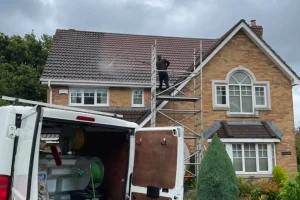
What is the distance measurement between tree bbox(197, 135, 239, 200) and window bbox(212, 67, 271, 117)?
643 cm

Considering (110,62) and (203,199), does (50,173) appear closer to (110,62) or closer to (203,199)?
(203,199)

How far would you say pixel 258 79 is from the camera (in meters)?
17.5

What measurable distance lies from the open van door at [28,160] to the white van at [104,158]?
12 centimetres

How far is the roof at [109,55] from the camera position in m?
17.8

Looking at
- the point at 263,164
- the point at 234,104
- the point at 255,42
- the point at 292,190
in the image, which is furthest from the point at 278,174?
the point at 292,190

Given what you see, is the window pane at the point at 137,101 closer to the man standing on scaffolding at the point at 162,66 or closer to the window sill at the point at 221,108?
the man standing on scaffolding at the point at 162,66

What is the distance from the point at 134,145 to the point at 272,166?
12.7 metres

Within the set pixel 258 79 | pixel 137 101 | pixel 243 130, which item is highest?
pixel 258 79

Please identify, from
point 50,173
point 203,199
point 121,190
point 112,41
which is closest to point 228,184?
point 203,199

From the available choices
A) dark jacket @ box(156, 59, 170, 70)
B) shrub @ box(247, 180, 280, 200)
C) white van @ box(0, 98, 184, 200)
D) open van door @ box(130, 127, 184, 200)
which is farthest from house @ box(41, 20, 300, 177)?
open van door @ box(130, 127, 184, 200)

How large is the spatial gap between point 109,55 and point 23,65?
49.0ft

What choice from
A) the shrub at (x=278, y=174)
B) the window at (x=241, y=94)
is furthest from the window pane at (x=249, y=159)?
the window at (x=241, y=94)

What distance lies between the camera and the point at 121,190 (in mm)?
5387

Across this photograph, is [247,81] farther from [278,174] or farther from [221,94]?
[278,174]
